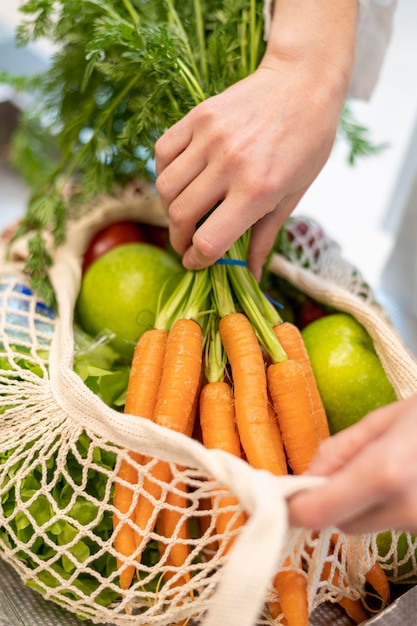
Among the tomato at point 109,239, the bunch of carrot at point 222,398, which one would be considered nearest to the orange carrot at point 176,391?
the bunch of carrot at point 222,398

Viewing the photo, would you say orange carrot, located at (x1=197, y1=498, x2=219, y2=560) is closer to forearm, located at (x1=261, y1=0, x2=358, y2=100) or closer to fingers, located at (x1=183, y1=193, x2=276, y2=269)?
fingers, located at (x1=183, y1=193, x2=276, y2=269)

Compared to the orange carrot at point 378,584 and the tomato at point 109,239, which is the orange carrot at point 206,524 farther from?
the tomato at point 109,239

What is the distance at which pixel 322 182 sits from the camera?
1.46m

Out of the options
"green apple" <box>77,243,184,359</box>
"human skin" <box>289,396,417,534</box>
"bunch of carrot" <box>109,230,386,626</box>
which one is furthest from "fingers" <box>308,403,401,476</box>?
"green apple" <box>77,243,184,359</box>

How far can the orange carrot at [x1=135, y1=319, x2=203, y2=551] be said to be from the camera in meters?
0.53

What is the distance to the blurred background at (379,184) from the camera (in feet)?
3.43

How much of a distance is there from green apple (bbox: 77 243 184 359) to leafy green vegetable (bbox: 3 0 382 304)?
0.20ft

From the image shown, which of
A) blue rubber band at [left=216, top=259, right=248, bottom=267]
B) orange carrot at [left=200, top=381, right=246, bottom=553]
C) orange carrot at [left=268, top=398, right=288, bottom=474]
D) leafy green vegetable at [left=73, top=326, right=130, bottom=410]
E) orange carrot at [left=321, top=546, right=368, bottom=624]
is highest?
blue rubber band at [left=216, top=259, right=248, bottom=267]

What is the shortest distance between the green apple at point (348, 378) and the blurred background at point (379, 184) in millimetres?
291

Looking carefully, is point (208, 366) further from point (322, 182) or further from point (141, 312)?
point (322, 182)

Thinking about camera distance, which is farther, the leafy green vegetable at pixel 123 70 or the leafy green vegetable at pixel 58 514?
the leafy green vegetable at pixel 123 70

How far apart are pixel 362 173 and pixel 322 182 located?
0.33ft

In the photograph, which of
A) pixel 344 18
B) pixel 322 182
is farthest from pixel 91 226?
pixel 322 182

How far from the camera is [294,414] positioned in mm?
561
